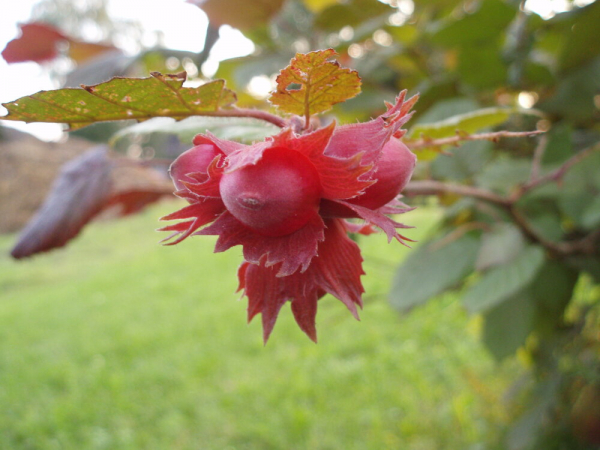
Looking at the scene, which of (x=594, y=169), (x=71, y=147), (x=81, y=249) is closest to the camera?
(x=594, y=169)

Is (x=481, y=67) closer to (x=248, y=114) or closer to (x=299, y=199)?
(x=248, y=114)

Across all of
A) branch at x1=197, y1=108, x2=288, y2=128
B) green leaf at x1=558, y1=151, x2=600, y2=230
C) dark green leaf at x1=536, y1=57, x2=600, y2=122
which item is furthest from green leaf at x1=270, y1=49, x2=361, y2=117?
dark green leaf at x1=536, y1=57, x2=600, y2=122

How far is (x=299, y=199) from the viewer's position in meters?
0.33

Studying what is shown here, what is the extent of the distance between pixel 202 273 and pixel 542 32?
5.09m

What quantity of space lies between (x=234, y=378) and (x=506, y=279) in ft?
8.86

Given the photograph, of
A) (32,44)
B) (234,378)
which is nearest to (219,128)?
(32,44)

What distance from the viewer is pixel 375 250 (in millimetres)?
5219

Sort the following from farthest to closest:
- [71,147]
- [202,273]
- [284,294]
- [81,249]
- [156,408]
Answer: [81,249]
[71,147]
[202,273]
[156,408]
[284,294]

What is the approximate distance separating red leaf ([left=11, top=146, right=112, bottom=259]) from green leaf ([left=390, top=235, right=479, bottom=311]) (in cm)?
62

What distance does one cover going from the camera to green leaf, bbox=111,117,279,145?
449 mm

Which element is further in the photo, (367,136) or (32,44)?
(32,44)

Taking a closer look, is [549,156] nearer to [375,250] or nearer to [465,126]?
[465,126]

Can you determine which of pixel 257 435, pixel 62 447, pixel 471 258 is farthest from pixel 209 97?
pixel 62 447

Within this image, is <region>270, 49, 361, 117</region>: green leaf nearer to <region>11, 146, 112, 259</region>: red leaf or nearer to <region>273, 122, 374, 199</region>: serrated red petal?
<region>273, 122, 374, 199</region>: serrated red petal
